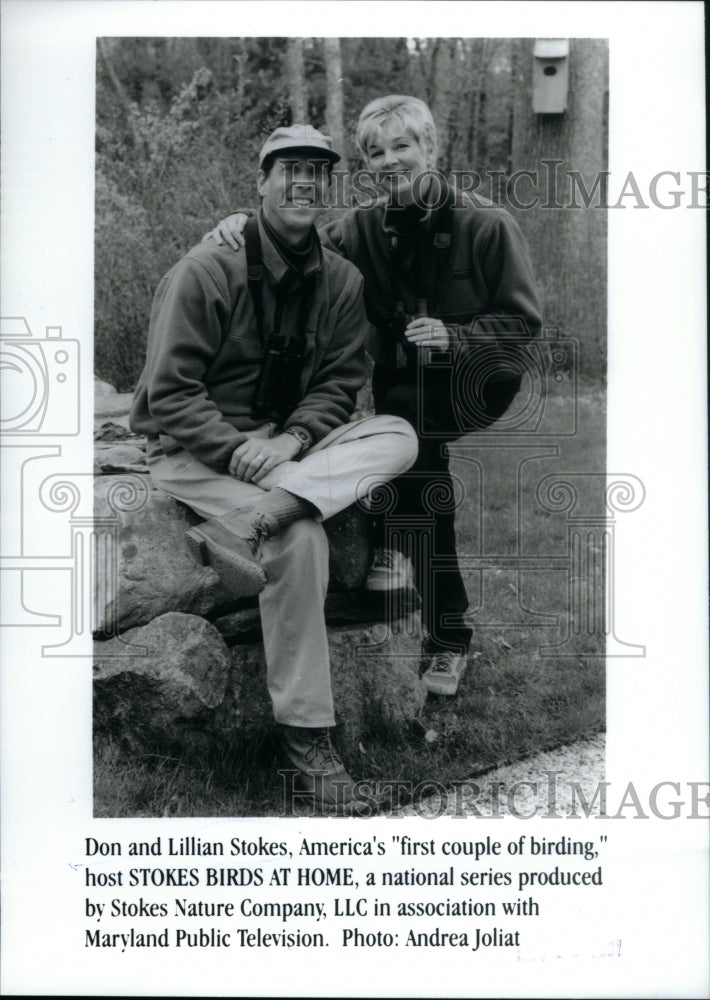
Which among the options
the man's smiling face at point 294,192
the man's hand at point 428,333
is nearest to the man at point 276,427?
the man's smiling face at point 294,192

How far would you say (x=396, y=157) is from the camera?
4.30 meters

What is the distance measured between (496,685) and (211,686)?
0.91m

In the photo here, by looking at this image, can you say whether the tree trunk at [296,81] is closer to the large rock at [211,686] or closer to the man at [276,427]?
the man at [276,427]

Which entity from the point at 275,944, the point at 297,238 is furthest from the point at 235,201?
the point at 275,944

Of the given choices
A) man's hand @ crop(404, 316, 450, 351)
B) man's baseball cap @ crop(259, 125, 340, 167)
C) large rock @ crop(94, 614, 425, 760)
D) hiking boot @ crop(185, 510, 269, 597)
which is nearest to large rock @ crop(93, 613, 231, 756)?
large rock @ crop(94, 614, 425, 760)

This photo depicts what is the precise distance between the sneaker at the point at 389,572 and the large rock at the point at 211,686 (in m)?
0.13

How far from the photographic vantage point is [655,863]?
412cm

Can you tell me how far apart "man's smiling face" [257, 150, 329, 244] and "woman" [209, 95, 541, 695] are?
0.08 meters

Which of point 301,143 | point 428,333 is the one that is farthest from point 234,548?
point 301,143

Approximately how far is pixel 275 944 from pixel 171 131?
2.55 metres

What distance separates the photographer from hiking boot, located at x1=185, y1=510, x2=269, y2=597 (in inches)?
164

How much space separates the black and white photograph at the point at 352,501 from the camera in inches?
161

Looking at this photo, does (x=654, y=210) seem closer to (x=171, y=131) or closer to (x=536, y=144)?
(x=536, y=144)

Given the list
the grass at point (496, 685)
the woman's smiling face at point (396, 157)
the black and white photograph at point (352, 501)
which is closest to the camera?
the black and white photograph at point (352, 501)
